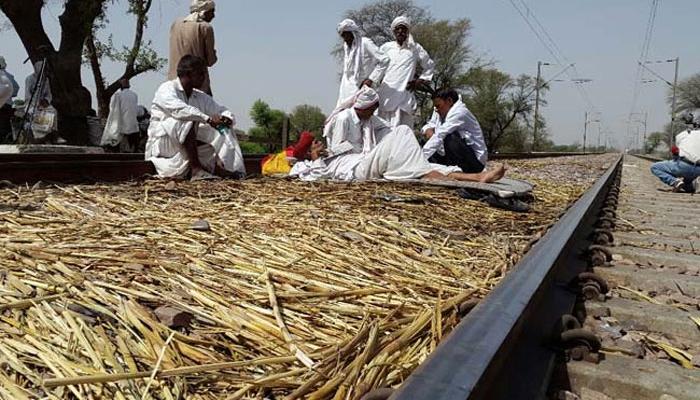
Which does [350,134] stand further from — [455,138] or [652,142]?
[652,142]

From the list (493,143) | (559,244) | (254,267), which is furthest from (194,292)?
(493,143)

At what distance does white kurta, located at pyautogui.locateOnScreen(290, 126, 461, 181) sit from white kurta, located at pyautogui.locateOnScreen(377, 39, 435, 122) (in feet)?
6.42

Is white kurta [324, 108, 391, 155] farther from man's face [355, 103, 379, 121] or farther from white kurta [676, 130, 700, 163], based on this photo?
white kurta [676, 130, 700, 163]

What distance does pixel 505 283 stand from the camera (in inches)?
62.8

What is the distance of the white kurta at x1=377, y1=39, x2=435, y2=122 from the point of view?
7.18 metres

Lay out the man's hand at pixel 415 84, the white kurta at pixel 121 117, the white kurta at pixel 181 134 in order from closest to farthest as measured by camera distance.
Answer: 1. the white kurta at pixel 181 134
2. the man's hand at pixel 415 84
3. the white kurta at pixel 121 117

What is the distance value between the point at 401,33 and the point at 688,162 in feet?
12.6

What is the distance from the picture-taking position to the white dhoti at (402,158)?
498cm

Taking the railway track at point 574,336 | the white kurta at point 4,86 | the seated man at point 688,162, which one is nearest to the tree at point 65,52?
the white kurta at point 4,86

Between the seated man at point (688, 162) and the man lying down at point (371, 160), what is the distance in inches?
142

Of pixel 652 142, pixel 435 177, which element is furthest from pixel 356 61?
pixel 652 142

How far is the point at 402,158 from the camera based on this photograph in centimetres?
507

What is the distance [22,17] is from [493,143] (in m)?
51.6

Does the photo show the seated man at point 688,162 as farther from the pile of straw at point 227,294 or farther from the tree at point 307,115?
the tree at point 307,115
